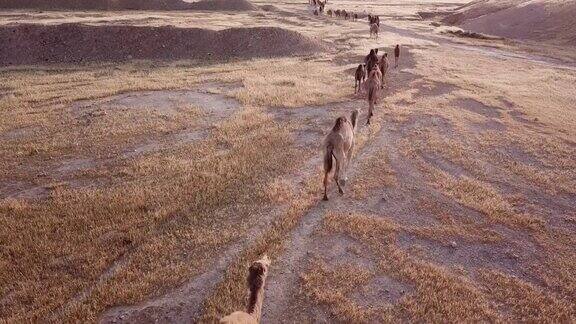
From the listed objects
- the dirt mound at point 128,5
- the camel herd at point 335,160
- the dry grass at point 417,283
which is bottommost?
the dry grass at point 417,283

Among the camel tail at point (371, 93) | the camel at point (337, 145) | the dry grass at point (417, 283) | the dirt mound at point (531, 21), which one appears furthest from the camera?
the dirt mound at point (531, 21)

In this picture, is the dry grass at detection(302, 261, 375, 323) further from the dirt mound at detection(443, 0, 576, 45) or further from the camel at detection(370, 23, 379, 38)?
the dirt mound at detection(443, 0, 576, 45)

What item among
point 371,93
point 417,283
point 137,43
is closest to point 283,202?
point 417,283

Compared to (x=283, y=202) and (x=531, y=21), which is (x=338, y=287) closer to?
(x=283, y=202)

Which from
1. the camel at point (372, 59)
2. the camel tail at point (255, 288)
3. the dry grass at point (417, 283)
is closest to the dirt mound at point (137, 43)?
the camel at point (372, 59)

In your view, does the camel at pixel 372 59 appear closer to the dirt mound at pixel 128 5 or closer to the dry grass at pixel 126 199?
the dry grass at pixel 126 199

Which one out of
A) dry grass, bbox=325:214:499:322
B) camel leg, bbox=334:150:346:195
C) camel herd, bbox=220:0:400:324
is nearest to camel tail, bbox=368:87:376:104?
camel herd, bbox=220:0:400:324

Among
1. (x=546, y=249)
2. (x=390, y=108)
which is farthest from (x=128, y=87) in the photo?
(x=546, y=249)
